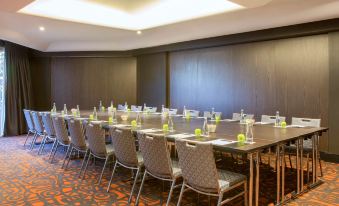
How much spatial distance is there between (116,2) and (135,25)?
142cm

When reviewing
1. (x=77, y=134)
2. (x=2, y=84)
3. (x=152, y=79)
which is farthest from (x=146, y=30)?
(x=2, y=84)

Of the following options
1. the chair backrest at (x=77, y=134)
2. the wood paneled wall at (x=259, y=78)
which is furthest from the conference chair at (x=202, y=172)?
the wood paneled wall at (x=259, y=78)

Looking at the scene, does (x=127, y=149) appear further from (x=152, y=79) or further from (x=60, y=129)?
(x=152, y=79)

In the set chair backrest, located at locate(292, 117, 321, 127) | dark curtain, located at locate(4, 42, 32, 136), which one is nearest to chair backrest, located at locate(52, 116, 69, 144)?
chair backrest, located at locate(292, 117, 321, 127)

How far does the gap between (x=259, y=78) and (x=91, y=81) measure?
19.5 ft

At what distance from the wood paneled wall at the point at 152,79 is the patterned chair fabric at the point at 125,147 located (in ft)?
18.2

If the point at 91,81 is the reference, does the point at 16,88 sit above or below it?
below

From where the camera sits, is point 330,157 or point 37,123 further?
point 37,123

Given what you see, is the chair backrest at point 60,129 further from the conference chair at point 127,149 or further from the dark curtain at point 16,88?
the dark curtain at point 16,88

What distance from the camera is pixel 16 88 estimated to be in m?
9.16

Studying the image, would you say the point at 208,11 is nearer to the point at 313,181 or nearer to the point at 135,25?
the point at 135,25

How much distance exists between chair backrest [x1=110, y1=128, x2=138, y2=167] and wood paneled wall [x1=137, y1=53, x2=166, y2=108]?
554cm

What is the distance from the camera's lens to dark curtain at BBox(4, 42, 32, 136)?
892 centimetres

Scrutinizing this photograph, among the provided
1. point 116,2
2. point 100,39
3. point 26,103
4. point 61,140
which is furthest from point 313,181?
point 26,103
